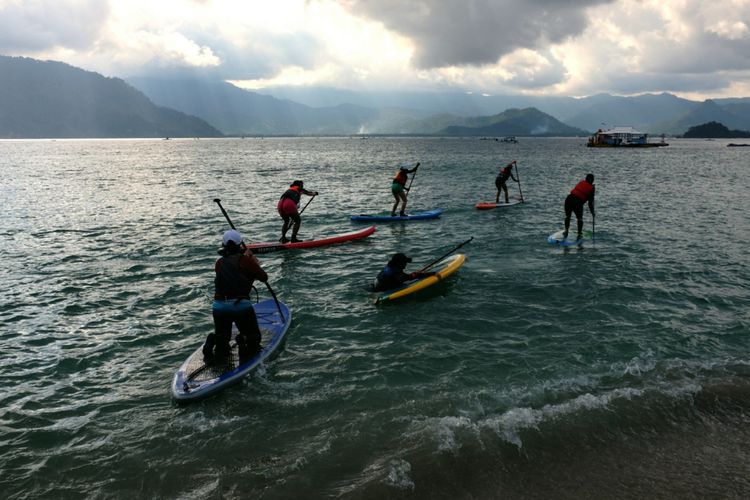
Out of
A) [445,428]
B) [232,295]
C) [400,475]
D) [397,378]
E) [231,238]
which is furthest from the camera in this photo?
[397,378]

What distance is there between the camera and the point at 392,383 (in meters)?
9.28

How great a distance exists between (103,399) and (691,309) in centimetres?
1497

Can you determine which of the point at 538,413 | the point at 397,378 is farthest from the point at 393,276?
the point at 538,413

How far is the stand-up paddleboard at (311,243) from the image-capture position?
65.4 ft

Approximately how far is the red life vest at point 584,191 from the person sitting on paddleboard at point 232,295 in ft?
52.2

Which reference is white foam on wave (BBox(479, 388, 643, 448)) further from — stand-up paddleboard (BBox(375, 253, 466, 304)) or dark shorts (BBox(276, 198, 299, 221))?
dark shorts (BBox(276, 198, 299, 221))

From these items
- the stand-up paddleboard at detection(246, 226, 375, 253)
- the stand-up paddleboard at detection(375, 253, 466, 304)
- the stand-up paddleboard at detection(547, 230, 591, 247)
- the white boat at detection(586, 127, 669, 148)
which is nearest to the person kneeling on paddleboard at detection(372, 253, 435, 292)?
the stand-up paddleboard at detection(375, 253, 466, 304)

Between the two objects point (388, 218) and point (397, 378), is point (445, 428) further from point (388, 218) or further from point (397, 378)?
point (388, 218)

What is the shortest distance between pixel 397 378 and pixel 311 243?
1209 cm

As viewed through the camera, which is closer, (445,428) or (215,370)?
(445,428)

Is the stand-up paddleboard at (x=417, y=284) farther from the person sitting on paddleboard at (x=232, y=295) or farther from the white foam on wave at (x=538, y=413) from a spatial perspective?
the white foam on wave at (x=538, y=413)

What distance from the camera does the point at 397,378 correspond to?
947cm

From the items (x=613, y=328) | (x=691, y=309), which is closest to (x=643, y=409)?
(x=613, y=328)

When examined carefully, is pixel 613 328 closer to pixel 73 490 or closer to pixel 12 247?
pixel 73 490
